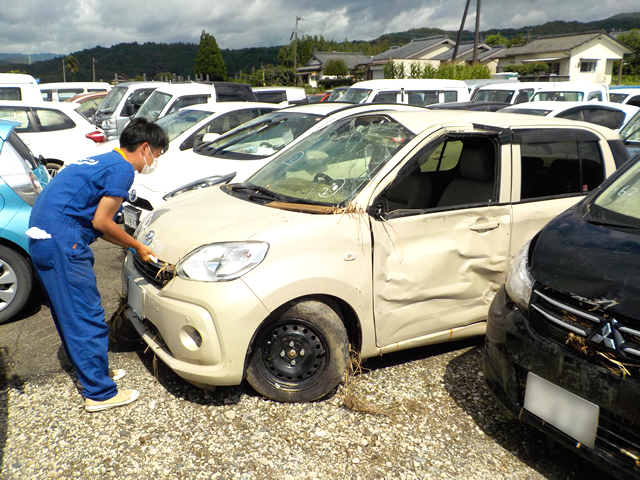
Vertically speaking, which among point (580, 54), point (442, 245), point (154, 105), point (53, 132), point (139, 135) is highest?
point (580, 54)

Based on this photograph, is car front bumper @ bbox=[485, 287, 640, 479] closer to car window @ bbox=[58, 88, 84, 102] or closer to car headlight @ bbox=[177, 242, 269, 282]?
car headlight @ bbox=[177, 242, 269, 282]

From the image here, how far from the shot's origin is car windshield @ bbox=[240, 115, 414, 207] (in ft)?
11.0

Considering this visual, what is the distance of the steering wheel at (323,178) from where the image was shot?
347cm

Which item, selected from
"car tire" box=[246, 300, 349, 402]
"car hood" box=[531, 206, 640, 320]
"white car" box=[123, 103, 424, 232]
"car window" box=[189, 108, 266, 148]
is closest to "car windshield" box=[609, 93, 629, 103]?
"car window" box=[189, 108, 266, 148]

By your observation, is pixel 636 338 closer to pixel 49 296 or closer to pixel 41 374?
pixel 49 296

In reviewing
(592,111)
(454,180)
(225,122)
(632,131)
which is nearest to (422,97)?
(592,111)

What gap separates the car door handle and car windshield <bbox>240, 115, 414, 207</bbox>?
706 mm

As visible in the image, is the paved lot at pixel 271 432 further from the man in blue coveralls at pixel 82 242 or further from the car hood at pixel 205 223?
the car hood at pixel 205 223

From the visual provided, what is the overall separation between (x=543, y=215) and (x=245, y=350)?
7.37 feet

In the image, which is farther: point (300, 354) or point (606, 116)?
point (606, 116)

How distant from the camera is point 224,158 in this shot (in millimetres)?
6105

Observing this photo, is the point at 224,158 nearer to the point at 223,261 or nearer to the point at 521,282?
the point at 223,261

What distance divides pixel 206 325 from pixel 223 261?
0.35 meters

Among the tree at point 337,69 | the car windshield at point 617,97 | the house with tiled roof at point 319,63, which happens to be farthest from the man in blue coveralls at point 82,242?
the house with tiled roof at point 319,63
